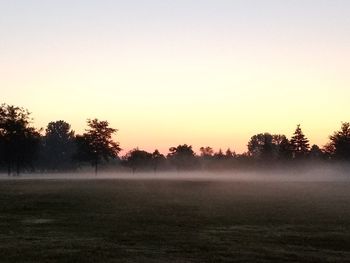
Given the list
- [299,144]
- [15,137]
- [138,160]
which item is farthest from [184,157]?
[15,137]

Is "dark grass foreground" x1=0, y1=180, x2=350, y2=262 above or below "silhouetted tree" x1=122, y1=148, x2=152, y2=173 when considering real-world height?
below

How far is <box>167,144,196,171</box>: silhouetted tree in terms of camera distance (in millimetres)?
167625

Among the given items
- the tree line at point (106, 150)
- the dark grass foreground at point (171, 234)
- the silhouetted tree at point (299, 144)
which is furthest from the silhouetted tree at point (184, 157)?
the dark grass foreground at point (171, 234)

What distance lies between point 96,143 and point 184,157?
4982 cm

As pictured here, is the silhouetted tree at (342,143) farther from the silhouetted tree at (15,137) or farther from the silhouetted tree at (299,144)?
the silhouetted tree at (15,137)

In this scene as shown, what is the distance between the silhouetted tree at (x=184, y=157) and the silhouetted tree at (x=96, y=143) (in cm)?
4452

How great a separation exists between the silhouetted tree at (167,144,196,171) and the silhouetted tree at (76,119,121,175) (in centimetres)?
4452

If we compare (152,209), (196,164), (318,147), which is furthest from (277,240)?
(318,147)

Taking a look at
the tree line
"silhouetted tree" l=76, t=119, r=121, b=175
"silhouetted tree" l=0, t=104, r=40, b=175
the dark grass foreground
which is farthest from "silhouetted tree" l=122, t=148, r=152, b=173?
the dark grass foreground

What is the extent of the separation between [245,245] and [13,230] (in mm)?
9755

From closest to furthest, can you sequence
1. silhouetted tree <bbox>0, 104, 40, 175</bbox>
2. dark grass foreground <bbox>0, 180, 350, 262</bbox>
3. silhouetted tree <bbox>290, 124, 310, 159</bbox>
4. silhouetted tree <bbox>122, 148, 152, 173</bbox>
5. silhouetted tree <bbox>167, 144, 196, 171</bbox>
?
dark grass foreground <bbox>0, 180, 350, 262</bbox> < silhouetted tree <bbox>0, 104, 40, 175</bbox> < silhouetted tree <bbox>290, 124, 310, 159</bbox> < silhouetted tree <bbox>122, 148, 152, 173</bbox> < silhouetted tree <bbox>167, 144, 196, 171</bbox>

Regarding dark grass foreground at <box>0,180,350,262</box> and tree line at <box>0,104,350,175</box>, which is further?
Result: tree line at <box>0,104,350,175</box>

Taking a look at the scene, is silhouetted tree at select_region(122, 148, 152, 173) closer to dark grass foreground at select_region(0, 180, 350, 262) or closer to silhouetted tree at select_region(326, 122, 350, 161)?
silhouetted tree at select_region(326, 122, 350, 161)

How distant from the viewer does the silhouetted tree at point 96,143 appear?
124m
